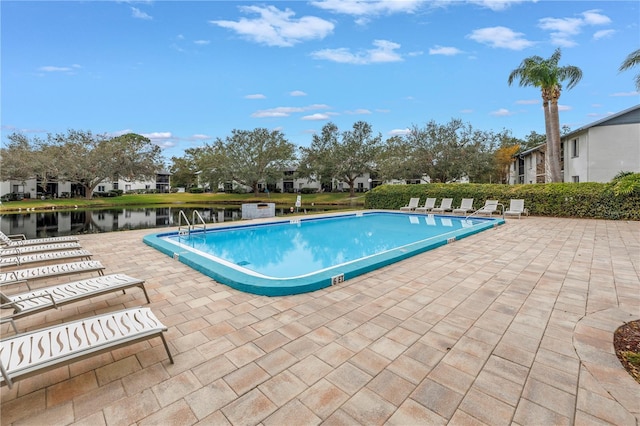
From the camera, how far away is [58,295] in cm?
296

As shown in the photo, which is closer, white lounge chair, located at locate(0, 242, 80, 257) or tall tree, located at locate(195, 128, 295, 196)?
white lounge chair, located at locate(0, 242, 80, 257)

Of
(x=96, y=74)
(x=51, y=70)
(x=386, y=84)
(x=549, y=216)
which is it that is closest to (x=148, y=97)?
(x=96, y=74)

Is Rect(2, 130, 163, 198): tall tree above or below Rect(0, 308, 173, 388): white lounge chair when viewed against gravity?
above

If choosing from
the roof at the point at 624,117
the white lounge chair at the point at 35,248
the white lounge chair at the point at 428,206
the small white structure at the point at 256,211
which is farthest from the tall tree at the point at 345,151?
the white lounge chair at the point at 35,248

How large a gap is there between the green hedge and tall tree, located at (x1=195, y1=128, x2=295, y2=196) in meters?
19.5

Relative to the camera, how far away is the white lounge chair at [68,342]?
1793 mm

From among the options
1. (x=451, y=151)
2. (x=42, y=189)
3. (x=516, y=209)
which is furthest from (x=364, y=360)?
(x=42, y=189)

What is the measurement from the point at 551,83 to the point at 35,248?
21859 millimetres

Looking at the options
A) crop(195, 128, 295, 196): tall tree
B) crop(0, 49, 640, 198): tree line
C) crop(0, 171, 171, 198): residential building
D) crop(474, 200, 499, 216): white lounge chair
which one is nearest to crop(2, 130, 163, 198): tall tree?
crop(0, 49, 640, 198): tree line

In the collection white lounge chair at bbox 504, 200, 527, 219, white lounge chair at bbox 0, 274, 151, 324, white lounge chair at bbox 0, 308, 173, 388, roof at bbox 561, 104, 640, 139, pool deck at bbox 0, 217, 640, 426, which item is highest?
roof at bbox 561, 104, 640, 139

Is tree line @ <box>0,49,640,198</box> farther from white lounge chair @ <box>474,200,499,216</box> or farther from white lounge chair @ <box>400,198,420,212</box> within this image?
white lounge chair @ <box>400,198,420,212</box>

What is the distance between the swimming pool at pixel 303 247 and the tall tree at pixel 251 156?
21.1 metres

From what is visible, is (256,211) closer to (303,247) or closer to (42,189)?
(303,247)

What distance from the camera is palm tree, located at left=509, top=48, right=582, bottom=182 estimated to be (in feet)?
52.5
